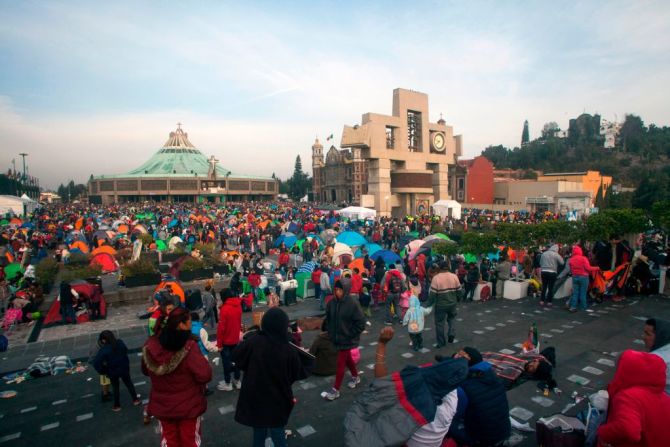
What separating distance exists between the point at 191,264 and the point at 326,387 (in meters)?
9.01

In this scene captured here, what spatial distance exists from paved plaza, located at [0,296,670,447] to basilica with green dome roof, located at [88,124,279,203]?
257 ft

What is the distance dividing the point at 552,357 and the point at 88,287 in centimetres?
1075

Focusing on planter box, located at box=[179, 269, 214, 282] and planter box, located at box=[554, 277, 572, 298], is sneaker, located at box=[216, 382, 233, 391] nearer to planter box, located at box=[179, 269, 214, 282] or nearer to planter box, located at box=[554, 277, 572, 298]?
planter box, located at box=[179, 269, 214, 282]

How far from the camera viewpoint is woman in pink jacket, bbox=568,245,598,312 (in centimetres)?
862

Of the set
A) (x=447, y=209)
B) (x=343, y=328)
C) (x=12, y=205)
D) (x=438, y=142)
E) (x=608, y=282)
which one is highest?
(x=438, y=142)

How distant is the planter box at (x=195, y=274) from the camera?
516 inches

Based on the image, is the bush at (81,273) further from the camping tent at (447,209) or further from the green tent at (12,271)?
the camping tent at (447,209)

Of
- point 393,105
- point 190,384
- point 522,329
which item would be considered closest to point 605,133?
point 393,105

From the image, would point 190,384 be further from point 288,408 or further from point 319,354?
point 319,354

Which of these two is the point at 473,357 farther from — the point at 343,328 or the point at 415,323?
the point at 415,323

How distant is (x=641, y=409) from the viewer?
260 centimetres

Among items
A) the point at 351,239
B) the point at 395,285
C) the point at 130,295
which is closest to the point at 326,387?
the point at 395,285

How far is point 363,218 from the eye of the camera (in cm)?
2684

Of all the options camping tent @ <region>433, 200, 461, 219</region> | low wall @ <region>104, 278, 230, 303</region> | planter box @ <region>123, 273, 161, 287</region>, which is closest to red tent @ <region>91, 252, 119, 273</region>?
low wall @ <region>104, 278, 230, 303</region>
